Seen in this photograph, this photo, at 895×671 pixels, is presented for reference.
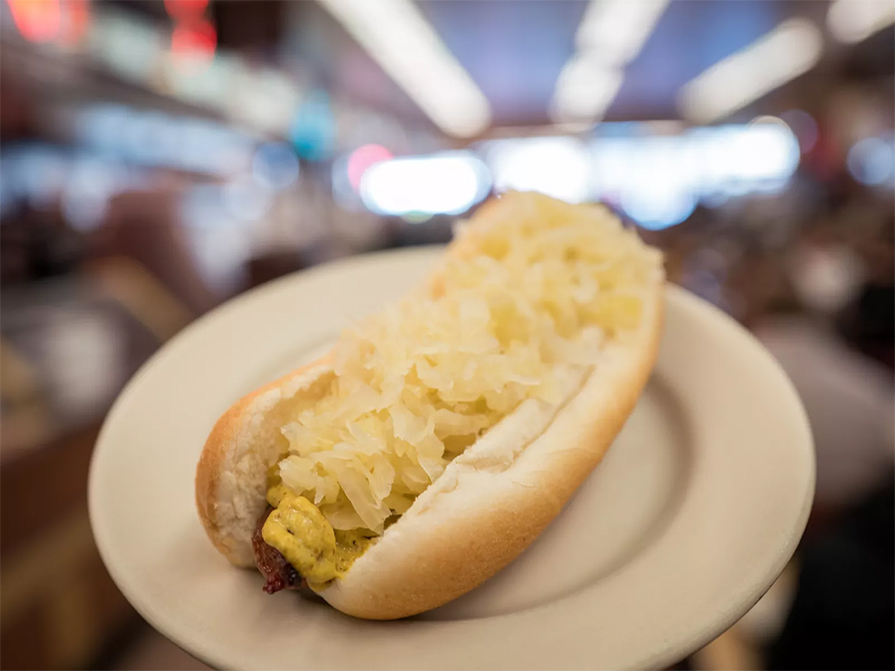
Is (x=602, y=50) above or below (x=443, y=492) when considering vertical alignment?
above

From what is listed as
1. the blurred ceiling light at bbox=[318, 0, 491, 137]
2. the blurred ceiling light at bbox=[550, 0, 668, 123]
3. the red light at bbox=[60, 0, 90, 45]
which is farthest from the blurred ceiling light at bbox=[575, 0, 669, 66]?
the red light at bbox=[60, 0, 90, 45]

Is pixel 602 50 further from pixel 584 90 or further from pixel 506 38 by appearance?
pixel 584 90

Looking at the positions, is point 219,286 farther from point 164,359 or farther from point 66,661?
point 164,359

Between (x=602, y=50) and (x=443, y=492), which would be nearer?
(x=443, y=492)

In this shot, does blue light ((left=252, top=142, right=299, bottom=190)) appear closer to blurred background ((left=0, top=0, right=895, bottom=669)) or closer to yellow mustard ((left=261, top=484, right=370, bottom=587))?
blurred background ((left=0, top=0, right=895, bottom=669))

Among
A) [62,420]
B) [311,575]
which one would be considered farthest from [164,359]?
[62,420]

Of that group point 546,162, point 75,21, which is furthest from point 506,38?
point 546,162

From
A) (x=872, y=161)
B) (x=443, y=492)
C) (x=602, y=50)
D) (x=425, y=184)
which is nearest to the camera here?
(x=443, y=492)
